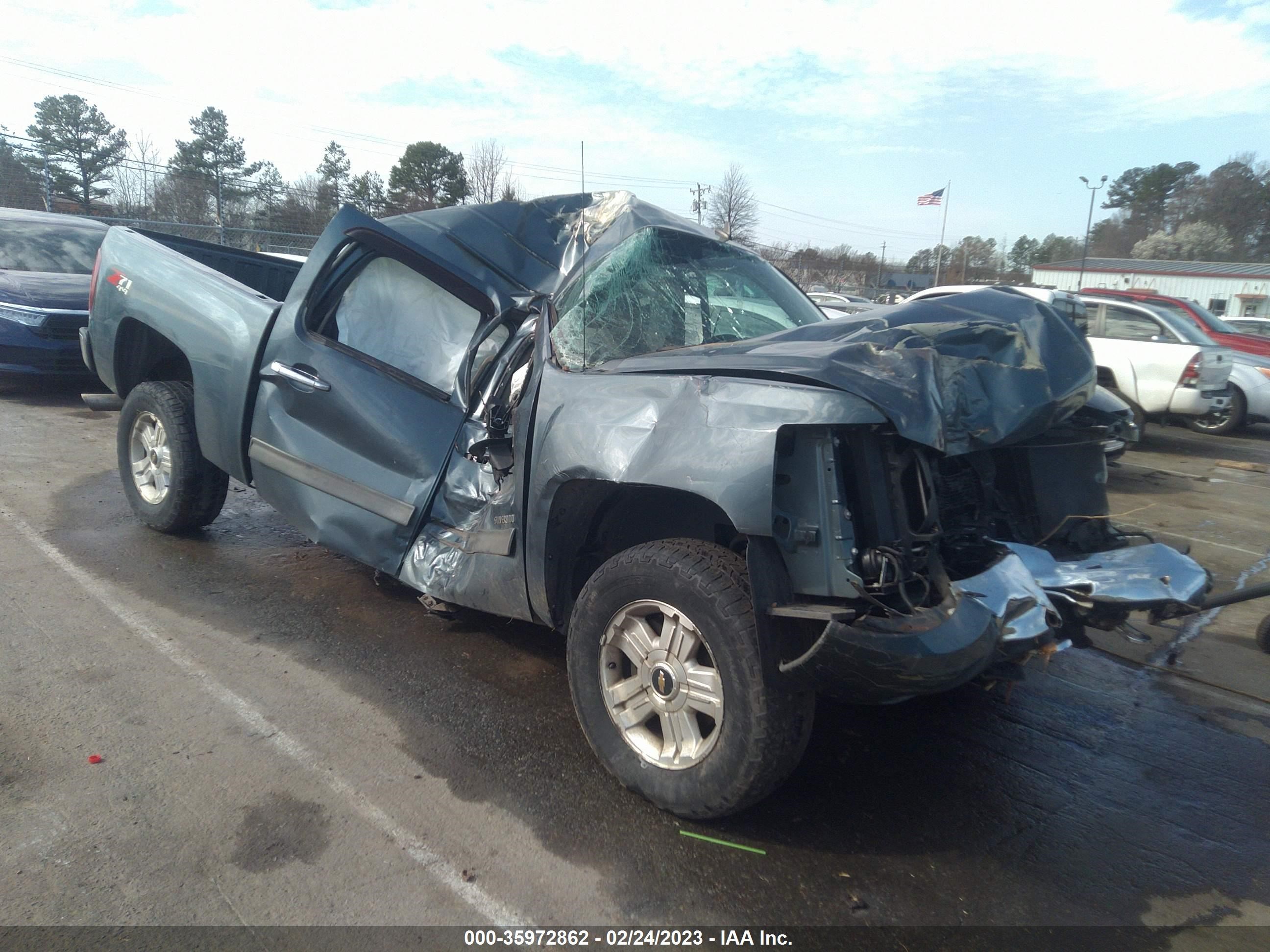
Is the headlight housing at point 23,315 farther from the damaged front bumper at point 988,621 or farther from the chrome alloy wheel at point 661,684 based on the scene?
the damaged front bumper at point 988,621

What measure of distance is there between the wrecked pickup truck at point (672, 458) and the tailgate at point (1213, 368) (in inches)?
300

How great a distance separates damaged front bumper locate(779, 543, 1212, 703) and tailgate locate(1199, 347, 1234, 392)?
8030mm

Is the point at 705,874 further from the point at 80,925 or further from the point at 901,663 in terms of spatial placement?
the point at 80,925

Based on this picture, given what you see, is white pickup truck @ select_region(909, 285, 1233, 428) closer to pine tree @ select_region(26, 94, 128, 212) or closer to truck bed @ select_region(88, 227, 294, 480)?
truck bed @ select_region(88, 227, 294, 480)

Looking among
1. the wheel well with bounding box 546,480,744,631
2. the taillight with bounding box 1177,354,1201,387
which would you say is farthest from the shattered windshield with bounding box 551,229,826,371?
the taillight with bounding box 1177,354,1201,387

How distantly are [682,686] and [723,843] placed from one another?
20.4 inches

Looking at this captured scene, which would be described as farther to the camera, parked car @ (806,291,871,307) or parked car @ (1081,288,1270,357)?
parked car @ (806,291,871,307)

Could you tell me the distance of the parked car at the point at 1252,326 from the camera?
14712mm

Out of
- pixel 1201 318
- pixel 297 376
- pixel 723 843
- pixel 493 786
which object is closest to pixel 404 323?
pixel 297 376

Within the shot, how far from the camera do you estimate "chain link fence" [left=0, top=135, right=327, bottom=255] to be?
18.5m

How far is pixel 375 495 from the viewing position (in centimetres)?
398

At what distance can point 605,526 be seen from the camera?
3.34 m

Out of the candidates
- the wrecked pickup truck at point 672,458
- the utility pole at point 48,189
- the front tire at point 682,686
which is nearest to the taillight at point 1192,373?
the wrecked pickup truck at point 672,458

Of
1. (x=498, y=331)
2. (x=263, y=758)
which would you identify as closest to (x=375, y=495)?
(x=498, y=331)
